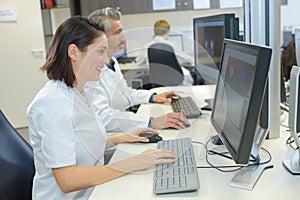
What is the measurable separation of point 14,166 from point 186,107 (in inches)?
35.9

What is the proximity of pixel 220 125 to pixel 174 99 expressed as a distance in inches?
35.4

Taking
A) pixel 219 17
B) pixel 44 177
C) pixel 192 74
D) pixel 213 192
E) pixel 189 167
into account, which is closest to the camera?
pixel 213 192

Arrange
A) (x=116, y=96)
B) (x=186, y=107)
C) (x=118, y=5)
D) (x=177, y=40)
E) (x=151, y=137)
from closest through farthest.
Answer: (x=151, y=137) < (x=186, y=107) < (x=116, y=96) < (x=177, y=40) < (x=118, y=5)

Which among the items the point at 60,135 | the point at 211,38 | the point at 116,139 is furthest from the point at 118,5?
the point at 60,135

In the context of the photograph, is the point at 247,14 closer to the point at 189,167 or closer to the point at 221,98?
the point at 221,98

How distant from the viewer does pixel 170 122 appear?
5.17 ft

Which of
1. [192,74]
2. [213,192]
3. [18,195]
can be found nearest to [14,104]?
[192,74]

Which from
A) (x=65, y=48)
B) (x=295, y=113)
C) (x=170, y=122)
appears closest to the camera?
(x=295, y=113)

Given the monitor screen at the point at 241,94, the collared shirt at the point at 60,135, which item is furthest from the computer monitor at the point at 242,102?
the collared shirt at the point at 60,135

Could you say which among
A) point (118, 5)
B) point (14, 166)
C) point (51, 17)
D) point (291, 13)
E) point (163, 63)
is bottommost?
point (14, 166)

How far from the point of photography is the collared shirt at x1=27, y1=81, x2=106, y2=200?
1.10 metres

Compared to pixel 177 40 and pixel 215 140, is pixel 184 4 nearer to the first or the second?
pixel 177 40

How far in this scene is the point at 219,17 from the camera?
1622 mm

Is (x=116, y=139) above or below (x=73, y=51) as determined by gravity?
below
